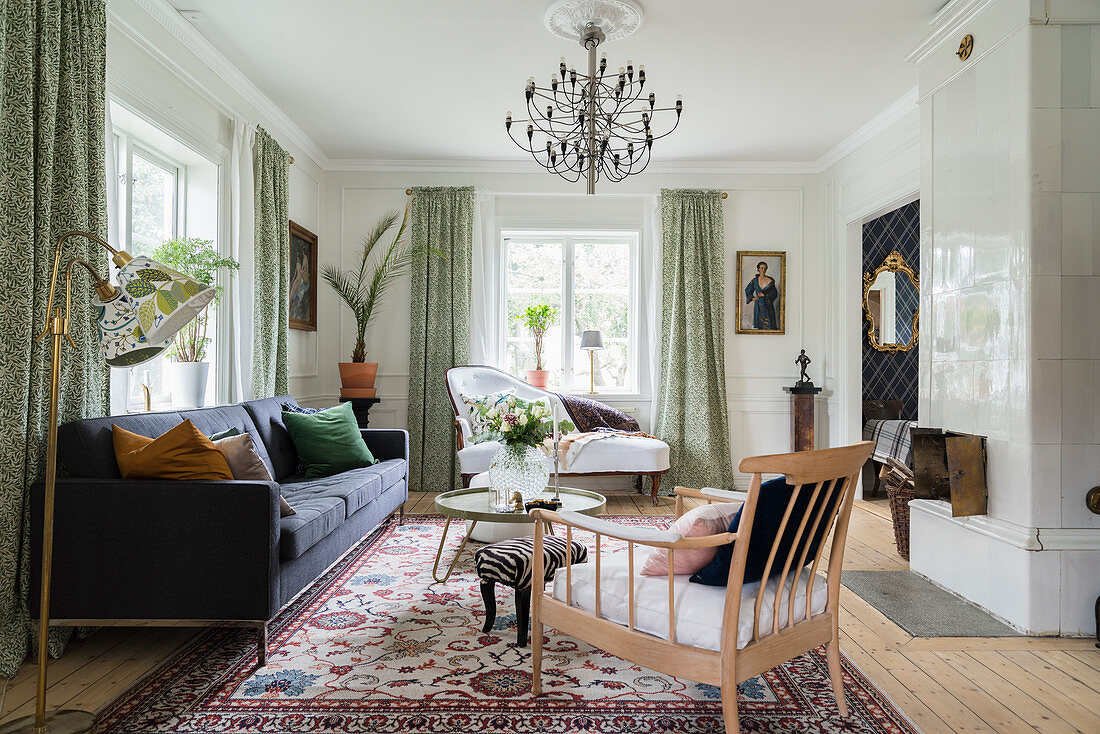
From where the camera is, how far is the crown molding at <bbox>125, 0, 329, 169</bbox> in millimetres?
3459

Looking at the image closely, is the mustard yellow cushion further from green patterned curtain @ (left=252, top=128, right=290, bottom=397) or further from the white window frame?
green patterned curtain @ (left=252, top=128, right=290, bottom=397)

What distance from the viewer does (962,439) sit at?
3.19 metres

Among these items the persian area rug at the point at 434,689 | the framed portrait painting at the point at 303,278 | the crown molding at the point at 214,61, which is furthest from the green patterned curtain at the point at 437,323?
the persian area rug at the point at 434,689

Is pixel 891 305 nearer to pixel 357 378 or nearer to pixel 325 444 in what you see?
pixel 357 378

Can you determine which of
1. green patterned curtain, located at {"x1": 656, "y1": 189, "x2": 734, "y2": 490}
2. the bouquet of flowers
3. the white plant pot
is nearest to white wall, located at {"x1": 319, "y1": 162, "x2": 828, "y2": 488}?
green patterned curtain, located at {"x1": 656, "y1": 189, "x2": 734, "y2": 490}

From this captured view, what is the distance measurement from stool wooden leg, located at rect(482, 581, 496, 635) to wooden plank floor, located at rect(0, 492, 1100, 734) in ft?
3.77

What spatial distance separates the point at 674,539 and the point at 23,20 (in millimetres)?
2778

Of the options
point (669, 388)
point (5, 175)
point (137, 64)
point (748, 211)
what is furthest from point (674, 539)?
point (748, 211)

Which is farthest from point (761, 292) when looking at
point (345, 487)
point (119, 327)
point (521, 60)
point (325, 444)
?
point (119, 327)

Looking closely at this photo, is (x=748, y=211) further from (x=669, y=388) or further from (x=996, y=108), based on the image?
(x=996, y=108)

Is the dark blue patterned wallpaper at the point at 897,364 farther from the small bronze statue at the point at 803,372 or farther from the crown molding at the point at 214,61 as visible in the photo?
the crown molding at the point at 214,61

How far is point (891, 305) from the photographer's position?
665 centimetres

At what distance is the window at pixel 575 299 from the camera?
21.1 ft

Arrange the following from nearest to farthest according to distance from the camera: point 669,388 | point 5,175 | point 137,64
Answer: point 5,175 → point 137,64 → point 669,388
